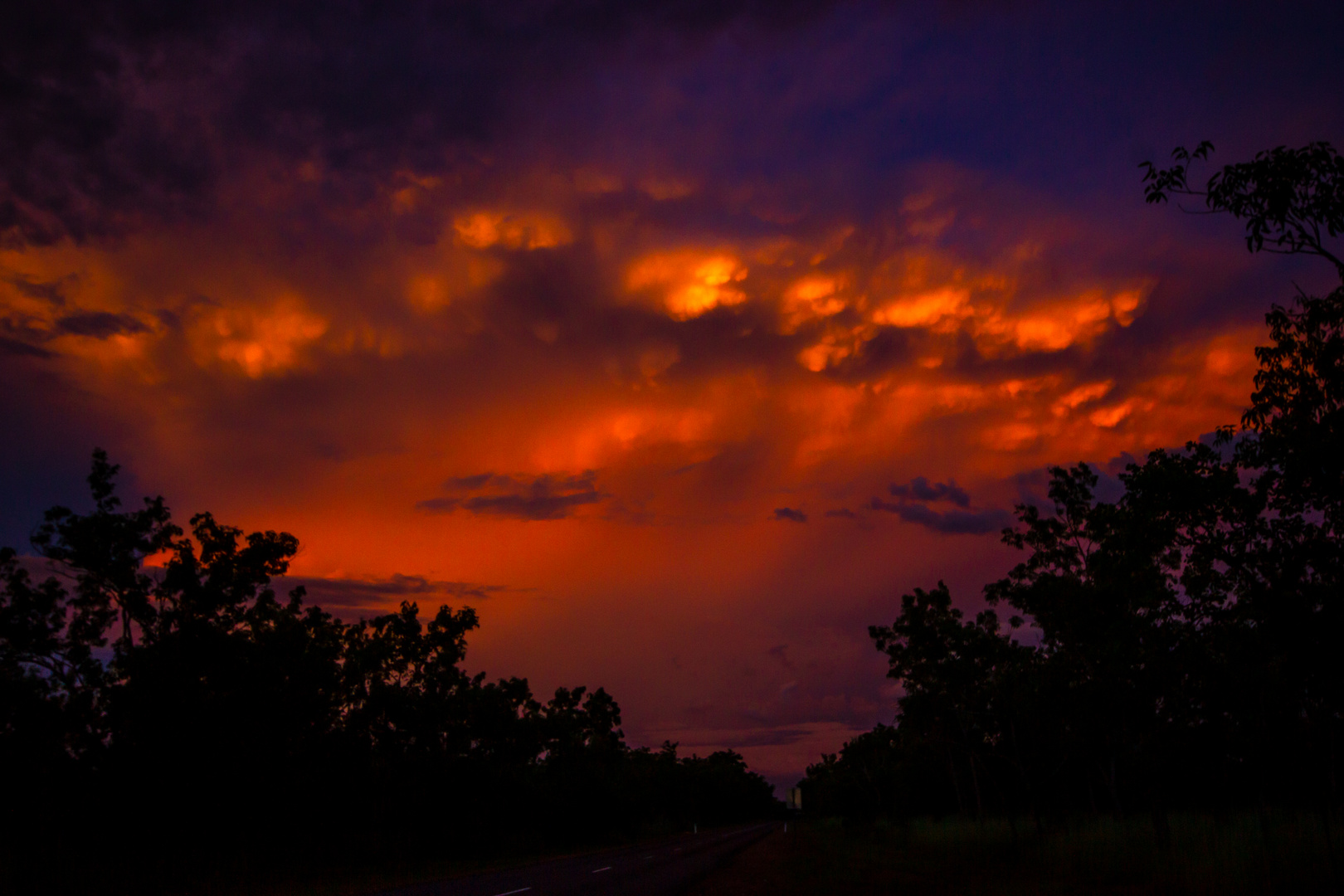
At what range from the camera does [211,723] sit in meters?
29.6

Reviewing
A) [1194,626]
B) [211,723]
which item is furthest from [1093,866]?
[211,723]

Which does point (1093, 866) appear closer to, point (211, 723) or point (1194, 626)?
point (1194, 626)

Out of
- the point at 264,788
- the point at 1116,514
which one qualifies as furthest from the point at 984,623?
the point at 264,788

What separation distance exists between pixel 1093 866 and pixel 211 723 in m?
27.6

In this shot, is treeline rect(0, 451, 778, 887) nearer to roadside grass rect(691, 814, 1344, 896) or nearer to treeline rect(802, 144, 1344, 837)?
roadside grass rect(691, 814, 1344, 896)

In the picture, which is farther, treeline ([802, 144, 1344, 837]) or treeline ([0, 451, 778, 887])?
treeline ([0, 451, 778, 887])

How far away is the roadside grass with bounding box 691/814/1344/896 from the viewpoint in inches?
722

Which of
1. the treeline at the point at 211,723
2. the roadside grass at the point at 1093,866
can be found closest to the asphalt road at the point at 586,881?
the roadside grass at the point at 1093,866

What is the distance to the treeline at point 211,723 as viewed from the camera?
2739 centimetres

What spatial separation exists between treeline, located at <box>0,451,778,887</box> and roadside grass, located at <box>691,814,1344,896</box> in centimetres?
1609

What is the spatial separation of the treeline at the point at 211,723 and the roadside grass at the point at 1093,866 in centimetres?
1609

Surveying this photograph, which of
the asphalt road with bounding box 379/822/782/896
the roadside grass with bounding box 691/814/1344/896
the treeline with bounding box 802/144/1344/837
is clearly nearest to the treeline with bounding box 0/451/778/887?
the asphalt road with bounding box 379/822/782/896

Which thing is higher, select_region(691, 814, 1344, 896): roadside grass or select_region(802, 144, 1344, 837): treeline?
select_region(802, 144, 1344, 837): treeline

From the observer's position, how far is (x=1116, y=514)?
15.5 meters
